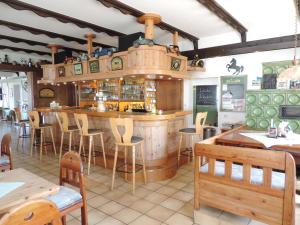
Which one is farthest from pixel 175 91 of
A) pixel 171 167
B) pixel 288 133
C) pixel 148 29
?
pixel 288 133

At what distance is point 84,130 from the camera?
3930 millimetres

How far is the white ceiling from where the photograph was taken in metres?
3.59

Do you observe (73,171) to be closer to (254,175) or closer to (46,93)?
(254,175)

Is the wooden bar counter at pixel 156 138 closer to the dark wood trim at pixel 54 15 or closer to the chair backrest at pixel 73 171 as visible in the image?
the chair backrest at pixel 73 171

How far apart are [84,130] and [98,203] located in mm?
1454

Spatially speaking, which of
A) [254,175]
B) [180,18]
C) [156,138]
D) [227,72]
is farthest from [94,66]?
[254,175]

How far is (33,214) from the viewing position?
1.08 meters

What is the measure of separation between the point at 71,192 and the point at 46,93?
7.11m

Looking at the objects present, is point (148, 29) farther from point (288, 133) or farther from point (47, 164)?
point (47, 164)

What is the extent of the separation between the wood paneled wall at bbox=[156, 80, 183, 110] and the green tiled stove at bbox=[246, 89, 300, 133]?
2.16 meters

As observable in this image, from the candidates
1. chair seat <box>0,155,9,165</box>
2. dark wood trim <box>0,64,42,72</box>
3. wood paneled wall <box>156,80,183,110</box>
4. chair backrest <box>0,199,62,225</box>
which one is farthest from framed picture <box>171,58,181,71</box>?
dark wood trim <box>0,64,42,72</box>

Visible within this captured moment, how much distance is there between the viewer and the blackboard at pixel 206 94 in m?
6.03

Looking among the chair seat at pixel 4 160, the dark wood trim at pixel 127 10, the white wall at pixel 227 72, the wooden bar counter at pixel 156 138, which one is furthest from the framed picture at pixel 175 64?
the chair seat at pixel 4 160

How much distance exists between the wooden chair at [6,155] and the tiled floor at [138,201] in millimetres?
1045
